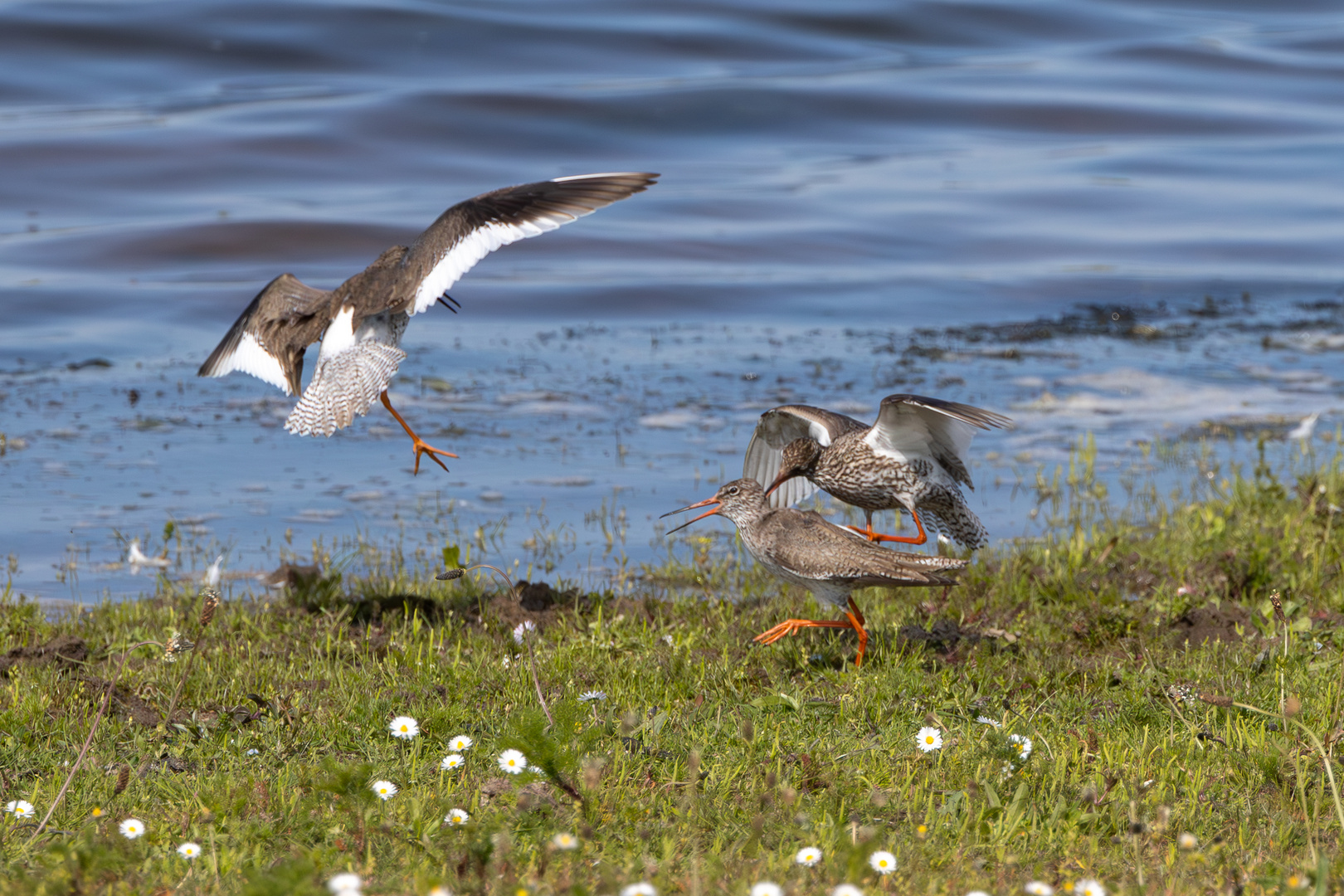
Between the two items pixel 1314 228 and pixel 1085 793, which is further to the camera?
pixel 1314 228

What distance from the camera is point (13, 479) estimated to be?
8.42 metres

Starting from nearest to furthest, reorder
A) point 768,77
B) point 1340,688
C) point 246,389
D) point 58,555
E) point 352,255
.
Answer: point 1340,688 < point 58,555 < point 246,389 < point 352,255 < point 768,77

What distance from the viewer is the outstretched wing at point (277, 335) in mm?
6777

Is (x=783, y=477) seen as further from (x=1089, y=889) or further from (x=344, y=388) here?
(x=1089, y=889)

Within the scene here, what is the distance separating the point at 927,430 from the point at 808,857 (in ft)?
9.58

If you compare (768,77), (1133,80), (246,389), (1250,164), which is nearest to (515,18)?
(768,77)

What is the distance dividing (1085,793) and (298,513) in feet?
18.3

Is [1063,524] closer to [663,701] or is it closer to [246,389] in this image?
[663,701]

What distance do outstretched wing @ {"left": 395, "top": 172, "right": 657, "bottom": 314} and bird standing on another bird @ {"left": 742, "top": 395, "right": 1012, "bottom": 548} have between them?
4.25ft

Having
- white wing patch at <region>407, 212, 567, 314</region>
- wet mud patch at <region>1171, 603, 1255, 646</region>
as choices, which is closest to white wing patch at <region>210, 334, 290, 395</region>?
white wing patch at <region>407, 212, 567, 314</region>

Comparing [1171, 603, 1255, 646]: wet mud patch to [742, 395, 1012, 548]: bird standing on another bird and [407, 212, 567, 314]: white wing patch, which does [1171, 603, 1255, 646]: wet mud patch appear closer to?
[742, 395, 1012, 548]: bird standing on another bird

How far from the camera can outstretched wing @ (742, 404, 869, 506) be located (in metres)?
6.19

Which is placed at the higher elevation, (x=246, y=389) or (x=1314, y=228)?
(x=1314, y=228)

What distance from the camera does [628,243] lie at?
16844mm
